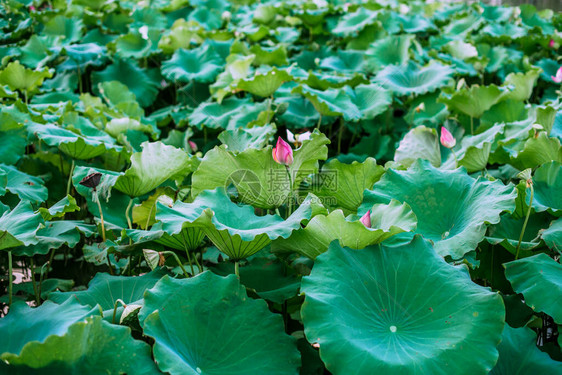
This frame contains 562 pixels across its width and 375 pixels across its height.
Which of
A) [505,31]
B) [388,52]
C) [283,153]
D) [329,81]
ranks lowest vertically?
[505,31]

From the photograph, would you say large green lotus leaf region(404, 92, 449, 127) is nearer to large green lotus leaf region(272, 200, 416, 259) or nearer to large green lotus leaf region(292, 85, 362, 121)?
large green lotus leaf region(292, 85, 362, 121)

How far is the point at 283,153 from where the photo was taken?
1.40 meters

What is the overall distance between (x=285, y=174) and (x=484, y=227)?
54cm

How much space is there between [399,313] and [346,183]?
53cm

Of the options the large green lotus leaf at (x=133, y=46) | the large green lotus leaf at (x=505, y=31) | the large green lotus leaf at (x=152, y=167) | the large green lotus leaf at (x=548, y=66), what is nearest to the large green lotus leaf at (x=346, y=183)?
the large green lotus leaf at (x=152, y=167)

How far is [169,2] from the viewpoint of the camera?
435 centimetres

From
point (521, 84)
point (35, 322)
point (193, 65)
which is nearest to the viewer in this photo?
point (35, 322)

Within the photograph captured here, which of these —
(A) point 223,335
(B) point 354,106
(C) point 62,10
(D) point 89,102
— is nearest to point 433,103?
(B) point 354,106

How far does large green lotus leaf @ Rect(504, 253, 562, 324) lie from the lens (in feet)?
3.84

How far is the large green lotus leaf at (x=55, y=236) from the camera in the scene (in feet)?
4.55

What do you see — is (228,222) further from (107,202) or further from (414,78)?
(414,78)

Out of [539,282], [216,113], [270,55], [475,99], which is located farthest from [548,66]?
[539,282]

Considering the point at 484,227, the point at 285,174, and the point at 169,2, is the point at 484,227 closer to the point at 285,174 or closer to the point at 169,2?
the point at 285,174

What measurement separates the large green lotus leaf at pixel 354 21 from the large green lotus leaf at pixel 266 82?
1.25 m
